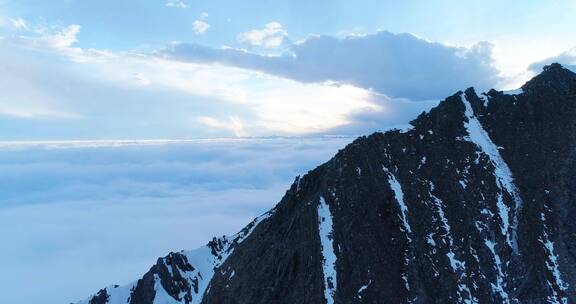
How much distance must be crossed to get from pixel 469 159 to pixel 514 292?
104 ft

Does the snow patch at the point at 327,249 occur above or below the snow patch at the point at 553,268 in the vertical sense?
above

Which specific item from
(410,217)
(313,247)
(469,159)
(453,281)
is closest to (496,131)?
(469,159)

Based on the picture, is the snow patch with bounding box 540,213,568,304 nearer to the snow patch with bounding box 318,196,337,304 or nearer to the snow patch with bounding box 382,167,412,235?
the snow patch with bounding box 382,167,412,235

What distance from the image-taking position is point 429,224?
102938 millimetres

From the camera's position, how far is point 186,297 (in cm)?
11612

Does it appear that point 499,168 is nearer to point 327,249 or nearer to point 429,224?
point 429,224

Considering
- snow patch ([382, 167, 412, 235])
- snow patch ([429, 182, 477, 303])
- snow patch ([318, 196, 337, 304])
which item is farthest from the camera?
snow patch ([382, 167, 412, 235])

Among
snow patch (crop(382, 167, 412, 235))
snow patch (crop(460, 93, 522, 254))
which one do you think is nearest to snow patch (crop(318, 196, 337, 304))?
snow patch (crop(382, 167, 412, 235))

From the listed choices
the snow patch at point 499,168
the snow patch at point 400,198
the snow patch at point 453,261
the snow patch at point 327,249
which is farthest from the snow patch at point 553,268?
the snow patch at point 327,249

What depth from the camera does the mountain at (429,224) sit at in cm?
9456

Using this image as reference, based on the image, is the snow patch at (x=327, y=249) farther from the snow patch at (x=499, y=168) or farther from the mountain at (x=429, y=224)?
the snow patch at (x=499, y=168)

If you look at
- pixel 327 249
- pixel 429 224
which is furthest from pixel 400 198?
pixel 327 249

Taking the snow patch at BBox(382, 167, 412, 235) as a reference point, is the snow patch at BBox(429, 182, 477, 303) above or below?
below

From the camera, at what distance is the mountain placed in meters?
94.6
